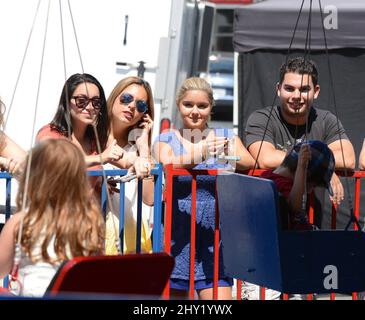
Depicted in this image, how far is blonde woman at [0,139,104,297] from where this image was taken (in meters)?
3.99

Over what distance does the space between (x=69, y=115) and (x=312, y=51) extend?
3846mm

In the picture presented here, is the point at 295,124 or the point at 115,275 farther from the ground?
the point at 295,124

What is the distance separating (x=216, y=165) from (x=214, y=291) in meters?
0.71

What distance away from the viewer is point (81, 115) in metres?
5.54

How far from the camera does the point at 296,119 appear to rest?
19.1 ft

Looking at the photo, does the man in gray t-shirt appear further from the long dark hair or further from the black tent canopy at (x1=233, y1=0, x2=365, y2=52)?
the black tent canopy at (x1=233, y1=0, x2=365, y2=52)

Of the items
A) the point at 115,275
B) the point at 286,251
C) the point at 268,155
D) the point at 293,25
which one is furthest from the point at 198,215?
the point at 293,25

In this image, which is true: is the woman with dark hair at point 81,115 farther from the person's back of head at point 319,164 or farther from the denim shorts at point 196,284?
the person's back of head at point 319,164

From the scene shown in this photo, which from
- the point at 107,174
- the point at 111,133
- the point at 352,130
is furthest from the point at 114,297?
the point at 352,130

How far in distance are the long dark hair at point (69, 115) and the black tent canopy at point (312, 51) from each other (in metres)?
3.13

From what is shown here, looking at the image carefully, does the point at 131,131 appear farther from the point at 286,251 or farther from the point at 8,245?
Result: the point at 8,245

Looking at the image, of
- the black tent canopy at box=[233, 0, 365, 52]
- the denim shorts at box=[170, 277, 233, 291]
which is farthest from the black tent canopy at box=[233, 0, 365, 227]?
the denim shorts at box=[170, 277, 233, 291]

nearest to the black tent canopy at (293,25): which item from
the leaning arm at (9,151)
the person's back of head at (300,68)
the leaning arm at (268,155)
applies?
the person's back of head at (300,68)

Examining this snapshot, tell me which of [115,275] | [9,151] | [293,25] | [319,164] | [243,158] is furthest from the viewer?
[293,25]
